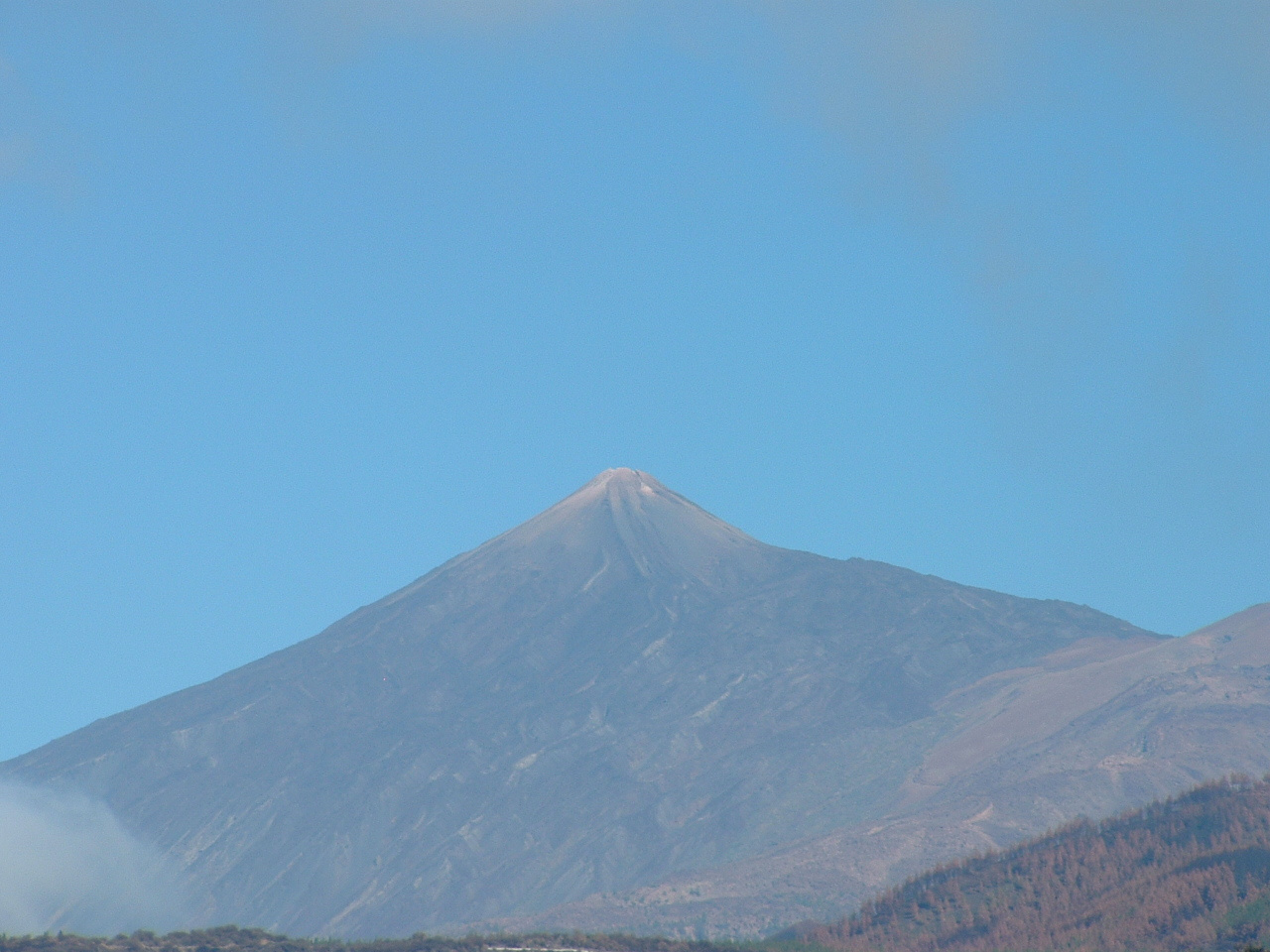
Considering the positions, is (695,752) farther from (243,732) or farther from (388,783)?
(243,732)

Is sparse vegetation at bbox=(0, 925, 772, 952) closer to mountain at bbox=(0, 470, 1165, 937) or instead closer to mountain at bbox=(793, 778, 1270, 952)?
mountain at bbox=(793, 778, 1270, 952)

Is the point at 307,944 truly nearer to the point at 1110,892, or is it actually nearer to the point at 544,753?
the point at 1110,892

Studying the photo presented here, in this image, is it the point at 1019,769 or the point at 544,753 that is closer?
the point at 1019,769

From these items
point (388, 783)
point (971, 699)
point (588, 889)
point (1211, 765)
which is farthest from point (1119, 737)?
point (388, 783)

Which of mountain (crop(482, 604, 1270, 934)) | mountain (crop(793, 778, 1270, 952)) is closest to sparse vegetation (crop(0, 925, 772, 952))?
mountain (crop(793, 778, 1270, 952))

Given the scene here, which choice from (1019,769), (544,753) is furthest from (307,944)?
(544,753)
